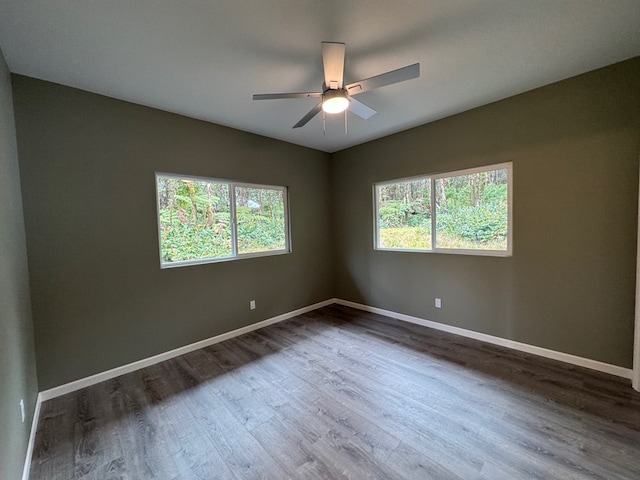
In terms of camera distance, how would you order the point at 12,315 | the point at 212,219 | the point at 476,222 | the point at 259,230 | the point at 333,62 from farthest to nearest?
the point at 259,230 → the point at 212,219 → the point at 476,222 → the point at 333,62 → the point at 12,315

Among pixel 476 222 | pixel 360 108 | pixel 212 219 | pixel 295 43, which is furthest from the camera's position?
pixel 212 219

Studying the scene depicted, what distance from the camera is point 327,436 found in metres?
1.68

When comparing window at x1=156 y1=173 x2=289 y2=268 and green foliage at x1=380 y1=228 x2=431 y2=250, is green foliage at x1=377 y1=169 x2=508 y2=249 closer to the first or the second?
green foliage at x1=380 y1=228 x2=431 y2=250

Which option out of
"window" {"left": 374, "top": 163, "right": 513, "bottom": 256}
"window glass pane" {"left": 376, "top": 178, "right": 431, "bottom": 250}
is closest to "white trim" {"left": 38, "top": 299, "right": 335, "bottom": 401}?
"window glass pane" {"left": 376, "top": 178, "right": 431, "bottom": 250}

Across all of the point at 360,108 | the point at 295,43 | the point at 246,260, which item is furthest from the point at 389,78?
the point at 246,260

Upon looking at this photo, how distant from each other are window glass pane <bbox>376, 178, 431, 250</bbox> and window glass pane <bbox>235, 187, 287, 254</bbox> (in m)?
1.52

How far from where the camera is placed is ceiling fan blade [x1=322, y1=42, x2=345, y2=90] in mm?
1551

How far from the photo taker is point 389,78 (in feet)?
5.55

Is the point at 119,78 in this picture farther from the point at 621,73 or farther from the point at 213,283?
the point at 621,73

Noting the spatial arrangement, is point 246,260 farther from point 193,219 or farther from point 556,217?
point 556,217

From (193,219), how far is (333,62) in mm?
2254

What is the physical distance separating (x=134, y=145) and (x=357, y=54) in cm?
225

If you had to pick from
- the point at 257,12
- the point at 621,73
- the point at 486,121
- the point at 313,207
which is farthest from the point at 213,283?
the point at 621,73

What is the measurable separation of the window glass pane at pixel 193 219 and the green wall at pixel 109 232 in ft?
0.41
